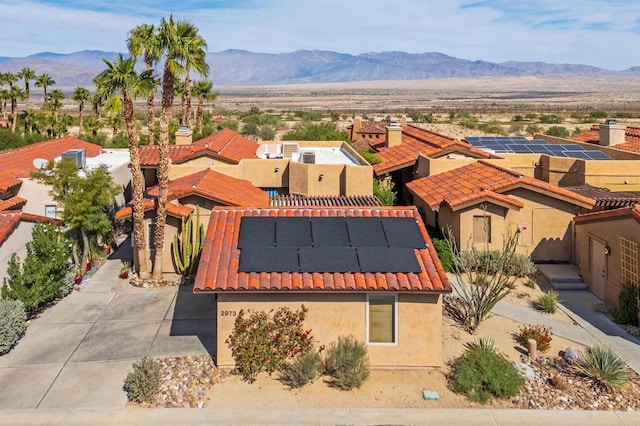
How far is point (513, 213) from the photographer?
865 inches

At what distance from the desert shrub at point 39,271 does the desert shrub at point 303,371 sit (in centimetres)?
849

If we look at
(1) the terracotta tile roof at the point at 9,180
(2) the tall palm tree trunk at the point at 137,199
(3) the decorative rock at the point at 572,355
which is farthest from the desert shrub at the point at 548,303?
(1) the terracotta tile roof at the point at 9,180

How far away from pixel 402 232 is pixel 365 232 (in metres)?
1.00

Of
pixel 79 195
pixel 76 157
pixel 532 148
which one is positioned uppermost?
pixel 532 148

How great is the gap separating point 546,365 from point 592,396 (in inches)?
61.7

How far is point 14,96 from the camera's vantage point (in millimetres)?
59812

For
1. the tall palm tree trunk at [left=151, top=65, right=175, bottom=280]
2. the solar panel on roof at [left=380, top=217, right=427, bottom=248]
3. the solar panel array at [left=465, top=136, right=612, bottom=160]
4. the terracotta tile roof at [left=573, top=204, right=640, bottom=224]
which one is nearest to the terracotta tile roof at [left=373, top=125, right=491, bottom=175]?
the solar panel array at [left=465, top=136, right=612, bottom=160]

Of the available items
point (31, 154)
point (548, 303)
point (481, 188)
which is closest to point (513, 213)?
point (481, 188)

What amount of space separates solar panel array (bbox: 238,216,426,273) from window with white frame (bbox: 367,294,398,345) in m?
0.72

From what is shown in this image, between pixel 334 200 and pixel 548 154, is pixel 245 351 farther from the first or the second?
pixel 548 154

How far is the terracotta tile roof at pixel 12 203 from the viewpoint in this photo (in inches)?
795

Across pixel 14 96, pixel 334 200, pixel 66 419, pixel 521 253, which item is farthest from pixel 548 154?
pixel 14 96

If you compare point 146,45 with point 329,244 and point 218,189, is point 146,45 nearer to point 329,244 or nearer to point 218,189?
point 218,189

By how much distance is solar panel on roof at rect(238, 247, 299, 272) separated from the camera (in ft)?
44.7
